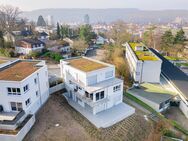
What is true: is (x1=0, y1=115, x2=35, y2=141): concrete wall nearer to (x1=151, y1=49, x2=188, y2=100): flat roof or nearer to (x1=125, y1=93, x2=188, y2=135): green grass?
(x1=125, y1=93, x2=188, y2=135): green grass

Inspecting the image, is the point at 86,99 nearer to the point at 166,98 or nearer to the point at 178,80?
the point at 166,98

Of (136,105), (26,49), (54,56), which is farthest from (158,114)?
(26,49)

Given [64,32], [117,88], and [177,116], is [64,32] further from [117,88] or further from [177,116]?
[177,116]

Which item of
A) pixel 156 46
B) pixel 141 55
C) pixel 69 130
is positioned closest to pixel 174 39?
pixel 156 46

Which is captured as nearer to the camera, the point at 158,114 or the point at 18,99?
the point at 18,99

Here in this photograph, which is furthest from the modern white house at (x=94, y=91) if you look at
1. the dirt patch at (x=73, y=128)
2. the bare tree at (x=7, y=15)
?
the bare tree at (x=7, y=15)
